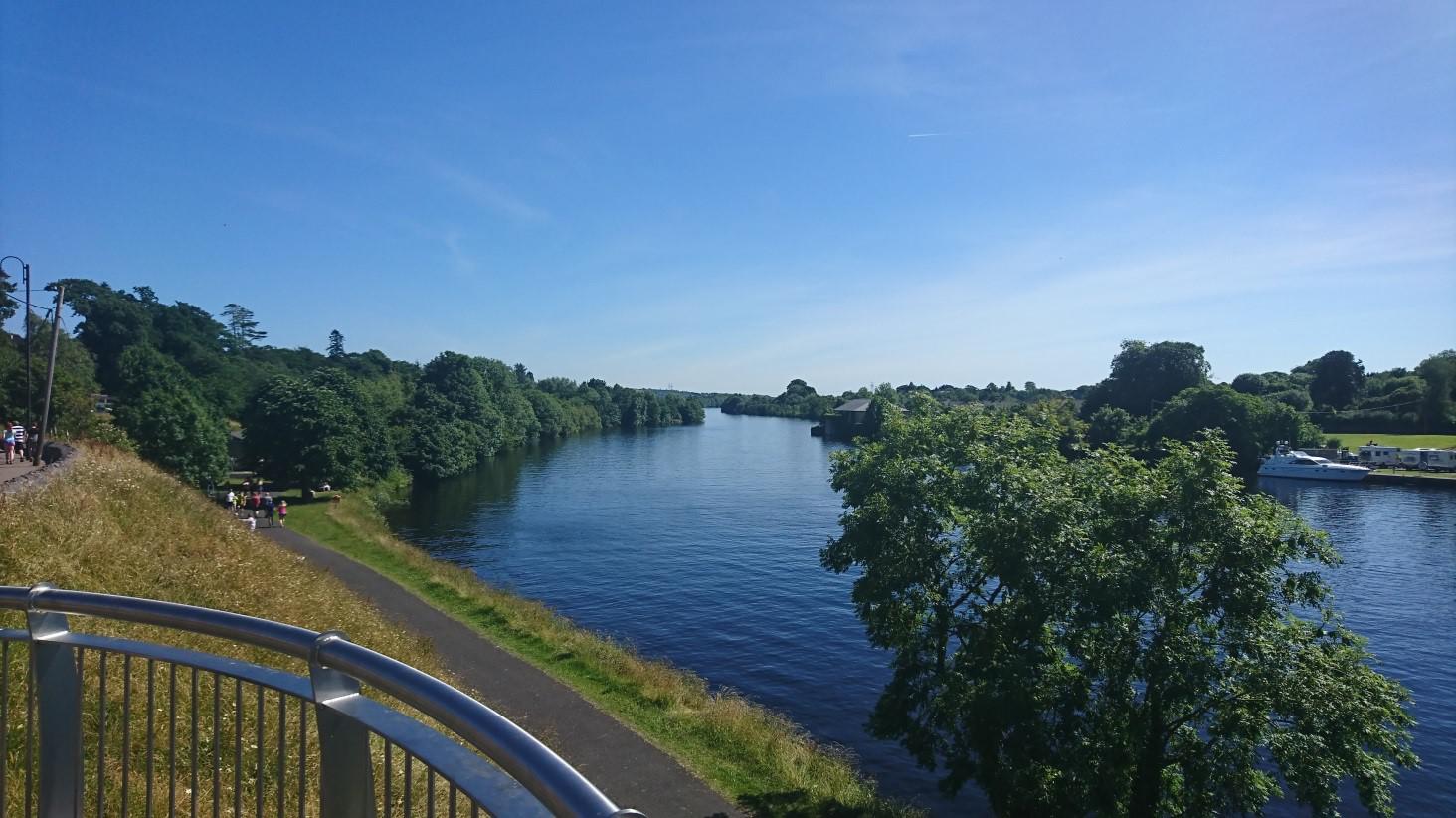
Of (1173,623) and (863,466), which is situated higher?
(863,466)

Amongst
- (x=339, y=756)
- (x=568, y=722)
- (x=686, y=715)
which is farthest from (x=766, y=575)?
(x=339, y=756)

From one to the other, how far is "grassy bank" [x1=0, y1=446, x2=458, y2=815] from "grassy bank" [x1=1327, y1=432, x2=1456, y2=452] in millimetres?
89413

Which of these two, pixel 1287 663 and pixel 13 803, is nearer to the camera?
pixel 13 803

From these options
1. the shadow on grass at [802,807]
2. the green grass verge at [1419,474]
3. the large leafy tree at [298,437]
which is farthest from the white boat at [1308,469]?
the large leafy tree at [298,437]

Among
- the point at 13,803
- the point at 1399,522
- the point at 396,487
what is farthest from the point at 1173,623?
Result: the point at 396,487

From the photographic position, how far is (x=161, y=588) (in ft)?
42.7

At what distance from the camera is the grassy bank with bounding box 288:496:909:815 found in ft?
45.4

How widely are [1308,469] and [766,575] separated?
187 feet

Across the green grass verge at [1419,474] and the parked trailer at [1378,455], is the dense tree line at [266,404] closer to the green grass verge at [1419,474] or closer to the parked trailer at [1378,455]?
the green grass verge at [1419,474]

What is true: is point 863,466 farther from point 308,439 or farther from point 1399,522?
point 1399,522

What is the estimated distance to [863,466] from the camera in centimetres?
1588

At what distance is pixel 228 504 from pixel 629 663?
1060 inches

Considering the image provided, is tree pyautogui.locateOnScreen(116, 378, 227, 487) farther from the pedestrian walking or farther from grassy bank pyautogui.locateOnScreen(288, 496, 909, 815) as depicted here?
grassy bank pyautogui.locateOnScreen(288, 496, 909, 815)

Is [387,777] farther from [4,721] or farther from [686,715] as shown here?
[686,715]
